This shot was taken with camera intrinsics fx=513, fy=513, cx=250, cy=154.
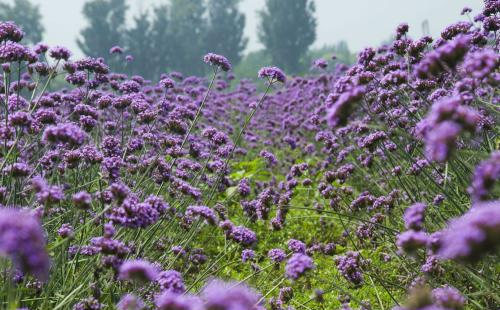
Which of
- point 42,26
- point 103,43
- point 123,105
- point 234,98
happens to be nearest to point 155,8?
point 103,43

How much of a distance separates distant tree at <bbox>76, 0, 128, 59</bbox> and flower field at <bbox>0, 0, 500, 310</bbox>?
48.5 meters

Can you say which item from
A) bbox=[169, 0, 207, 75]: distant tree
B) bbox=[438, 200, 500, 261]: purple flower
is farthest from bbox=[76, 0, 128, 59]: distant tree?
bbox=[438, 200, 500, 261]: purple flower

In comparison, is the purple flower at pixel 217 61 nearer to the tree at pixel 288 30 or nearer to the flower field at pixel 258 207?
the flower field at pixel 258 207

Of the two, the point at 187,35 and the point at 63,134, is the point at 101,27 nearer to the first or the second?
the point at 187,35

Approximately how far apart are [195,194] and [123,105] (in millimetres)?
1361

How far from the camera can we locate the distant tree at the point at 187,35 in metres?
55.8

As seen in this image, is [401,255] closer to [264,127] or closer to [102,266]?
[102,266]

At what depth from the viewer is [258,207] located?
4.06 meters

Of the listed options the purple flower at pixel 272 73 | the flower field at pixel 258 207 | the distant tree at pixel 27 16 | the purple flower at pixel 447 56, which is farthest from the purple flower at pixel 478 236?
the distant tree at pixel 27 16

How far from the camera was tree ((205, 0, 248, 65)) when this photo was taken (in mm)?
57562

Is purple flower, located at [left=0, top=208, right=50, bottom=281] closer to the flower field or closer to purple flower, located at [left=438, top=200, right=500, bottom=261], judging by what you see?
the flower field

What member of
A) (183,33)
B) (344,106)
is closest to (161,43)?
(183,33)

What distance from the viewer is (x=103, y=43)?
52188mm

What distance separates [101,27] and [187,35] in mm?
9813
